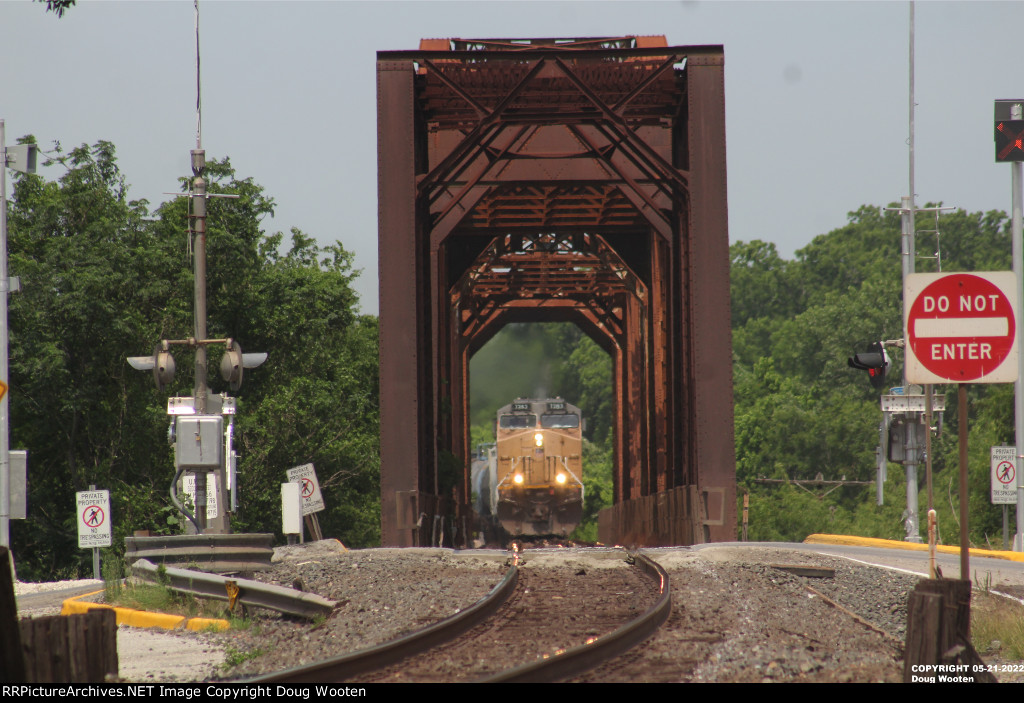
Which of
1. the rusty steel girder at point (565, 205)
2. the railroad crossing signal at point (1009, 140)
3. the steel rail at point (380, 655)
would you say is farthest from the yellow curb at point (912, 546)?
the steel rail at point (380, 655)

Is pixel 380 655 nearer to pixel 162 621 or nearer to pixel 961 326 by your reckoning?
pixel 162 621

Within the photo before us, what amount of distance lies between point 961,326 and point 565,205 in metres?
22.4

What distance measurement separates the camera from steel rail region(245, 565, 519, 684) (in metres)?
6.96

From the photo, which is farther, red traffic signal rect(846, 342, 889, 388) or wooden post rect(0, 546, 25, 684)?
red traffic signal rect(846, 342, 889, 388)

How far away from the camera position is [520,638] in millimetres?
8859

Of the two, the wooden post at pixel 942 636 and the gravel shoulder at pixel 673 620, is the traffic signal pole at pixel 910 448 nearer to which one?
the gravel shoulder at pixel 673 620

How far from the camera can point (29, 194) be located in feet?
146

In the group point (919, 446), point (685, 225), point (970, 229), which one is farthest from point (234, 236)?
point (970, 229)

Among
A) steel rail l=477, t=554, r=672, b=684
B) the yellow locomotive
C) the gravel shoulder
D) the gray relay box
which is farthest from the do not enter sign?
the yellow locomotive

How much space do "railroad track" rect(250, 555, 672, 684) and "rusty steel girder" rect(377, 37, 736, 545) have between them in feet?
20.6

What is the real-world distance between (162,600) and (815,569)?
7554 mm

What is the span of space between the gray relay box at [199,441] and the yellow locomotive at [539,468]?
20.4 meters

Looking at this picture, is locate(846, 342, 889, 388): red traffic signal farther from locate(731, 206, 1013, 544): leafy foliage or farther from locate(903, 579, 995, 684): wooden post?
locate(903, 579, 995, 684): wooden post

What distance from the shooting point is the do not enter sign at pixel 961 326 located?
24.9 feet
